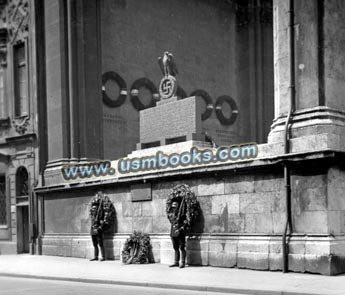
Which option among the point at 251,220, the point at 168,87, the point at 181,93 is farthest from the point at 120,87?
the point at 251,220

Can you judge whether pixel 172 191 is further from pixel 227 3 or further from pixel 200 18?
pixel 227 3

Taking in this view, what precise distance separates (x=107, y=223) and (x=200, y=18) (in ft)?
51.7

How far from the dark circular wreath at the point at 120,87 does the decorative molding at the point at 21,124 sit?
12.3 feet

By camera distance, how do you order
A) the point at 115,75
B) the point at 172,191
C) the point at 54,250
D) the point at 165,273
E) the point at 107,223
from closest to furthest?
the point at 165,273 < the point at 172,191 < the point at 107,223 < the point at 54,250 < the point at 115,75

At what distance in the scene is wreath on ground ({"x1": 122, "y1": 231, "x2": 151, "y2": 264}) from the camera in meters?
19.6

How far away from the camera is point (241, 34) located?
3506cm

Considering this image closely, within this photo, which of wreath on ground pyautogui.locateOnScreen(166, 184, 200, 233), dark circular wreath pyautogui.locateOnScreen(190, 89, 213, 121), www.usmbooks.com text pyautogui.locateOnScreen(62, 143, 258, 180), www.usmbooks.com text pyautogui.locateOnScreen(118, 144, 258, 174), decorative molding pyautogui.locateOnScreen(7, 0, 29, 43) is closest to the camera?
www.usmbooks.com text pyautogui.locateOnScreen(118, 144, 258, 174)

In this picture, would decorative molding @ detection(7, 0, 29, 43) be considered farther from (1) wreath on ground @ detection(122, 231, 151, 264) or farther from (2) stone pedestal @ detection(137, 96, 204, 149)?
(1) wreath on ground @ detection(122, 231, 151, 264)

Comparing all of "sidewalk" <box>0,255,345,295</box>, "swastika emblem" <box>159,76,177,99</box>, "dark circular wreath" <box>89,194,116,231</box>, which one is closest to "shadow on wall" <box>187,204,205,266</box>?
"sidewalk" <box>0,255,345,295</box>

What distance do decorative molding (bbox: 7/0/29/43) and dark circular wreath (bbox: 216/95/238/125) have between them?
1083cm

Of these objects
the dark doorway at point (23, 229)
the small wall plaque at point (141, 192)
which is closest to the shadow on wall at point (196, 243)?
the small wall plaque at point (141, 192)

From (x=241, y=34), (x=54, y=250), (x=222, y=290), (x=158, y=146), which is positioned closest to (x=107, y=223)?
(x=158, y=146)

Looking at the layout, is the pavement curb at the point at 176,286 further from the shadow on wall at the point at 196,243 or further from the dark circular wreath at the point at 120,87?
the dark circular wreath at the point at 120,87

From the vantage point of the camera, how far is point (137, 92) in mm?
29094
